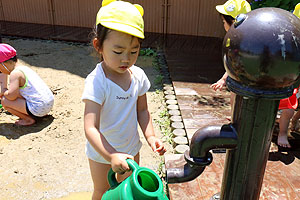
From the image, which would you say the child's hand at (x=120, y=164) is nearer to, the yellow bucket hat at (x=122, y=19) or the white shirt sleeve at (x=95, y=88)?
the white shirt sleeve at (x=95, y=88)

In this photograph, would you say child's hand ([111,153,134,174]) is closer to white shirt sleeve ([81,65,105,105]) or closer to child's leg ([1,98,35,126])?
white shirt sleeve ([81,65,105,105])

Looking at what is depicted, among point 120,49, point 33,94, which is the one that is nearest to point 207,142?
point 120,49

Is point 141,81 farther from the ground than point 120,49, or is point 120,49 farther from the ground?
point 120,49

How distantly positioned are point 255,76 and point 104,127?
118 centimetres

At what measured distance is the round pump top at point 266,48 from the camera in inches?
31.3

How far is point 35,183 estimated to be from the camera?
272 centimetres

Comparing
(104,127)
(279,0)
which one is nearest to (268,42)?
(104,127)

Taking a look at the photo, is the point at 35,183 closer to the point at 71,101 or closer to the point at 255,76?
the point at 71,101

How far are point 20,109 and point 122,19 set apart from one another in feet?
8.72

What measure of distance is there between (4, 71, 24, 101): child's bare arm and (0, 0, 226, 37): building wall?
551cm

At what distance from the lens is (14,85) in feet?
11.6

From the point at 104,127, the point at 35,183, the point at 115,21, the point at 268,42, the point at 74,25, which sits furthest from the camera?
the point at 74,25

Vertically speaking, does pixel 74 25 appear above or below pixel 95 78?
below

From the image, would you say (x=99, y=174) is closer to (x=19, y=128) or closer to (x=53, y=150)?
(x=53, y=150)
